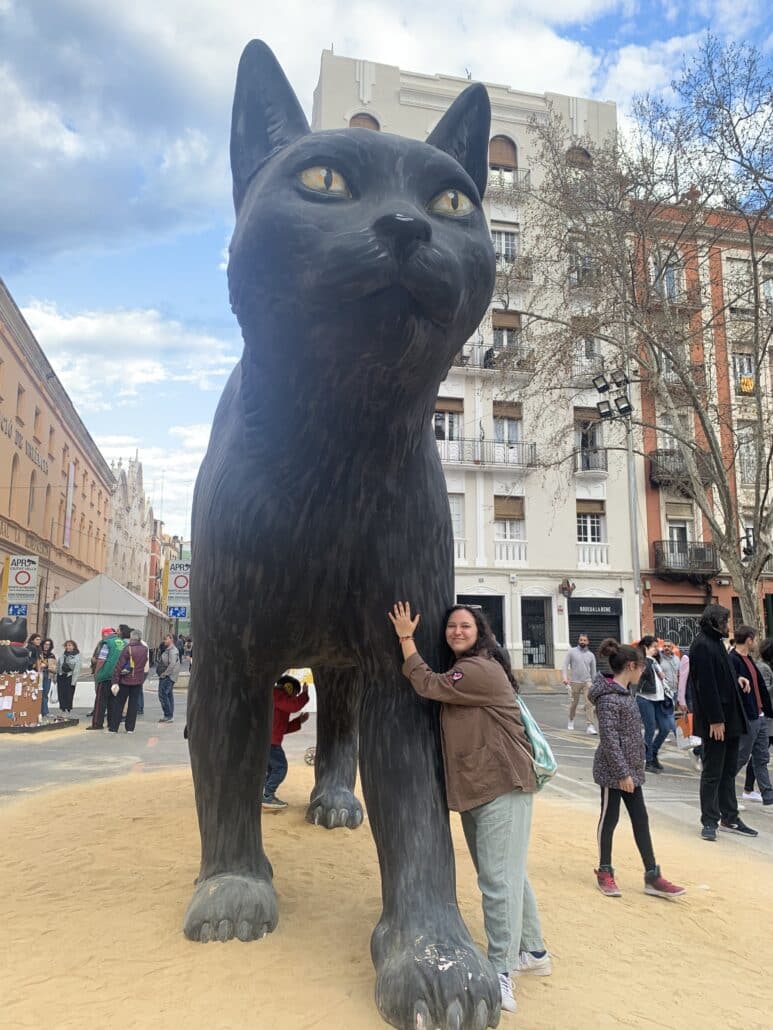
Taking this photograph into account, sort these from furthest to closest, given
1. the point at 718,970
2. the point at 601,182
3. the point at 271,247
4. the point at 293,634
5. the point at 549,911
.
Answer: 1. the point at 601,182
2. the point at 549,911
3. the point at 718,970
4. the point at 293,634
5. the point at 271,247

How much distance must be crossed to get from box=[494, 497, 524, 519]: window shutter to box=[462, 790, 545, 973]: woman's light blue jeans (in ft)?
66.6

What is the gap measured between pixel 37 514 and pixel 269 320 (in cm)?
2562

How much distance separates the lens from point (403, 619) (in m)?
2.46

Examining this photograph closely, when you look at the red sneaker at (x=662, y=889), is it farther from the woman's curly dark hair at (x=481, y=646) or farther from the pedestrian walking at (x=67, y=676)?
the pedestrian walking at (x=67, y=676)

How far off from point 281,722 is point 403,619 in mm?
2697

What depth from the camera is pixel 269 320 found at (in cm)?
197

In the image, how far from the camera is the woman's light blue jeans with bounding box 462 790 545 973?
252cm

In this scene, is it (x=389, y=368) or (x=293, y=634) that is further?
(x=293, y=634)

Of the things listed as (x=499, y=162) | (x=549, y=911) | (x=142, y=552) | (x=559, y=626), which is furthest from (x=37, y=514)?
(x=142, y=552)

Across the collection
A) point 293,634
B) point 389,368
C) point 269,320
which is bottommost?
point 293,634

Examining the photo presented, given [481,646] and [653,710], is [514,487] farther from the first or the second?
[481,646]

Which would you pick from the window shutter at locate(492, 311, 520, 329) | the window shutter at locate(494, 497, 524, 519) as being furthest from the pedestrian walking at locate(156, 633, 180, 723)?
the window shutter at locate(492, 311, 520, 329)

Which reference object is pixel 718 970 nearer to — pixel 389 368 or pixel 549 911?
pixel 549 911

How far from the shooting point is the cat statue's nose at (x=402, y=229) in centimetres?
176
